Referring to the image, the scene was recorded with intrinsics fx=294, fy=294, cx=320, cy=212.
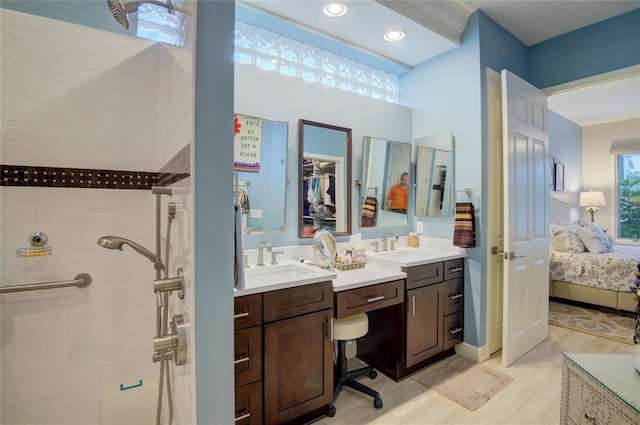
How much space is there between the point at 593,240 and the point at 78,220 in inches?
217

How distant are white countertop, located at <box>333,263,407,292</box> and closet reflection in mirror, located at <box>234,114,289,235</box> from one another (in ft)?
1.93

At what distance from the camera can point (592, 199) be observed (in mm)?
5145

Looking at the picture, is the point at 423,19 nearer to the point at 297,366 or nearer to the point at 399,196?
the point at 399,196

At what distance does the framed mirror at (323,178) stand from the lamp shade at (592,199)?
17.1ft

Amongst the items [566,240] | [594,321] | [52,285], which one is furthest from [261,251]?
[566,240]

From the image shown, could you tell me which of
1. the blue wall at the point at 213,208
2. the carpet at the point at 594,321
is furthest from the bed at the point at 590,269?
the blue wall at the point at 213,208

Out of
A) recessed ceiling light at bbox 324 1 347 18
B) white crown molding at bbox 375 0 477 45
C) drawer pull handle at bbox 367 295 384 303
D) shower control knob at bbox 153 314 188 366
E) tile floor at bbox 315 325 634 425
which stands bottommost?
tile floor at bbox 315 325 634 425

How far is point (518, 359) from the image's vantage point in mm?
2461

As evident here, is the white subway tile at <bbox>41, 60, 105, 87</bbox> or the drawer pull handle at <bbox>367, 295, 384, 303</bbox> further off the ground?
the white subway tile at <bbox>41, 60, 105, 87</bbox>

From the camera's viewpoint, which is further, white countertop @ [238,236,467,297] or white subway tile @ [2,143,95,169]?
white countertop @ [238,236,467,297]

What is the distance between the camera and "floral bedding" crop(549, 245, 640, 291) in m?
3.38

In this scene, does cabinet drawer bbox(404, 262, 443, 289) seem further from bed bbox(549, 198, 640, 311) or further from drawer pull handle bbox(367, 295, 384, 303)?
bed bbox(549, 198, 640, 311)

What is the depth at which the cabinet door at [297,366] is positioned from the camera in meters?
1.54

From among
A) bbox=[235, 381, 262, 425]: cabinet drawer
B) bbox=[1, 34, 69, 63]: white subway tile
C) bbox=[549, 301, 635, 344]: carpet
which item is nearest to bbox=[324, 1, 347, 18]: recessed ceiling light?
bbox=[1, 34, 69, 63]: white subway tile
